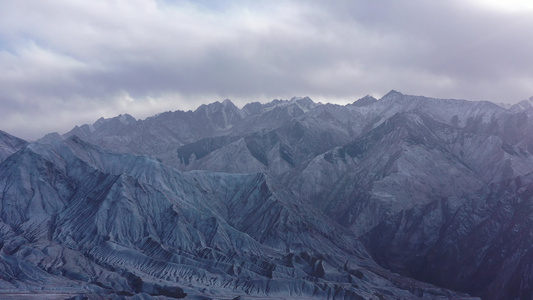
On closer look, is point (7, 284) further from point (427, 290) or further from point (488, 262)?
point (488, 262)

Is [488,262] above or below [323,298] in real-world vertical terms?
above

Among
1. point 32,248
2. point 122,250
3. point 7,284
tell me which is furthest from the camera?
point 122,250

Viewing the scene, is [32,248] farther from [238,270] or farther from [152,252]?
[238,270]

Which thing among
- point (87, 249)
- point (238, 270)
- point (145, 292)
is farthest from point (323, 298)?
point (87, 249)

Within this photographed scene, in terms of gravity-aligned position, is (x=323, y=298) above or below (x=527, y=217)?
below

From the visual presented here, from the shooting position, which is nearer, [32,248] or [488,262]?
[32,248]

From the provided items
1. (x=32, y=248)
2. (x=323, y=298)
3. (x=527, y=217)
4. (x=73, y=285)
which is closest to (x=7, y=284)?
(x=73, y=285)

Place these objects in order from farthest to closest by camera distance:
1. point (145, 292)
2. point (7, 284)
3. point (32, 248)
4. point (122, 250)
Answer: point (122, 250)
point (32, 248)
point (145, 292)
point (7, 284)

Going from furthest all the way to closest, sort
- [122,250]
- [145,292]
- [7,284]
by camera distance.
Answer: [122,250] → [145,292] → [7,284]

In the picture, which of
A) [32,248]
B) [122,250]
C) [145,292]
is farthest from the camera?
[122,250]

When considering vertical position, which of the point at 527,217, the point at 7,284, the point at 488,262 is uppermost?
the point at 527,217
